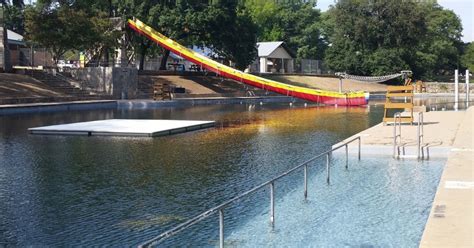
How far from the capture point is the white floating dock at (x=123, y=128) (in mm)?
20828

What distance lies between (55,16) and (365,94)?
905 inches

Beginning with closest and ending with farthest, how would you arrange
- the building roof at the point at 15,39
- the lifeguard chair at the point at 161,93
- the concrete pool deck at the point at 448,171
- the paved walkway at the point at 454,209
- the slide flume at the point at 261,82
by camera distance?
1. the paved walkway at the point at 454,209
2. the concrete pool deck at the point at 448,171
3. the slide flume at the point at 261,82
4. the lifeguard chair at the point at 161,93
5. the building roof at the point at 15,39

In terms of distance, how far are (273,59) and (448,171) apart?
231 ft

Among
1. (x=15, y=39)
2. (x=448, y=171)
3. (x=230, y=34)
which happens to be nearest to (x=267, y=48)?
(x=230, y=34)

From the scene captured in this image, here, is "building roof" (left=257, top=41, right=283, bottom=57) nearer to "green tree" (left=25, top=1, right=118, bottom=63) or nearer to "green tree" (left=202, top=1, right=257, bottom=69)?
"green tree" (left=202, top=1, right=257, bottom=69)

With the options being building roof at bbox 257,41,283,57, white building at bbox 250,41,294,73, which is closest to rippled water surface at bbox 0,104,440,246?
building roof at bbox 257,41,283,57

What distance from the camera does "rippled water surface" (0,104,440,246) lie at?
8742 millimetres

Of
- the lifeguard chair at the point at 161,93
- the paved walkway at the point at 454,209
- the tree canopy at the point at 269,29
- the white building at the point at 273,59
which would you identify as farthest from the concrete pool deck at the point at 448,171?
the white building at the point at 273,59

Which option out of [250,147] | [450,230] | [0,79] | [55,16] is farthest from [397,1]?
[450,230]

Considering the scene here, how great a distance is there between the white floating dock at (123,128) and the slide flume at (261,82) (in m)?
A: 18.2

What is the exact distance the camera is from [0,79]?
127 ft

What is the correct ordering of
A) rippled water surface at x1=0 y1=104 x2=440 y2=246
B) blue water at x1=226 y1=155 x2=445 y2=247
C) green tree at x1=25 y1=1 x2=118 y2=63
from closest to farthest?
blue water at x1=226 y1=155 x2=445 y2=247, rippled water surface at x1=0 y1=104 x2=440 y2=246, green tree at x1=25 y1=1 x2=118 y2=63

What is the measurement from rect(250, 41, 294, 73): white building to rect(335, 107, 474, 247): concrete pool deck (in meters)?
56.3

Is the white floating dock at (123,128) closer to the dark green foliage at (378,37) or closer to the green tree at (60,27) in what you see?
the green tree at (60,27)
